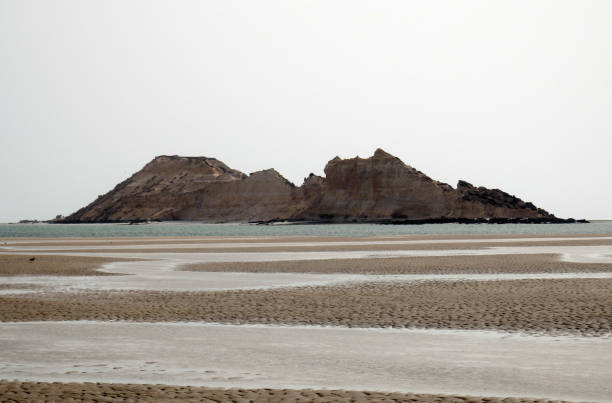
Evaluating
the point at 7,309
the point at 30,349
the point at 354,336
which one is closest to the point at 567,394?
the point at 354,336

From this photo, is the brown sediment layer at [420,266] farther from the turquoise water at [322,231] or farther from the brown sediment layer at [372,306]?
the turquoise water at [322,231]

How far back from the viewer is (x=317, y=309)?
17625 millimetres

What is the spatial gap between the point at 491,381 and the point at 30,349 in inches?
326

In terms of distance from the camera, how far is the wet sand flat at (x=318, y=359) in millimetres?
9492

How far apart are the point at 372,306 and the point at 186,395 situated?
389 inches

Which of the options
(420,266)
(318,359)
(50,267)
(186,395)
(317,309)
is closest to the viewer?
(186,395)

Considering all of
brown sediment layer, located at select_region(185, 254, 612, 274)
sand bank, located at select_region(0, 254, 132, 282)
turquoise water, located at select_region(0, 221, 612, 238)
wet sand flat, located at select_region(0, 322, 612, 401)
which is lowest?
wet sand flat, located at select_region(0, 322, 612, 401)

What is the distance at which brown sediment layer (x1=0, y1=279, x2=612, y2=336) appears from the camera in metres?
15.4

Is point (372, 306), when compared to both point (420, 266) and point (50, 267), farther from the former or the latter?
point (50, 267)

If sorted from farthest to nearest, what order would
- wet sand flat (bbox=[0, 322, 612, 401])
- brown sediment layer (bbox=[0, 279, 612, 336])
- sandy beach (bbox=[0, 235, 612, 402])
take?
brown sediment layer (bbox=[0, 279, 612, 336])
wet sand flat (bbox=[0, 322, 612, 401])
sandy beach (bbox=[0, 235, 612, 402])

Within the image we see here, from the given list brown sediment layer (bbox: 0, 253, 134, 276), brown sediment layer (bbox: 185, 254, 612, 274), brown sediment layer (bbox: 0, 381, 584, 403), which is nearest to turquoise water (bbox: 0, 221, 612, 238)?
brown sediment layer (bbox: 185, 254, 612, 274)

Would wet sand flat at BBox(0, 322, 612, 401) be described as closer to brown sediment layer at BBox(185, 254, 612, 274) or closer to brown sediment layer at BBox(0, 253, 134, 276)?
brown sediment layer at BBox(185, 254, 612, 274)

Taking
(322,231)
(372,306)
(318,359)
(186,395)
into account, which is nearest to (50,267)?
(372,306)

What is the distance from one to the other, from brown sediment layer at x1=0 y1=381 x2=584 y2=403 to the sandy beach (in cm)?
3
